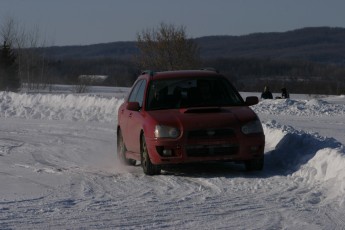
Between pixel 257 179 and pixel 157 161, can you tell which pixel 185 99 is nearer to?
pixel 157 161

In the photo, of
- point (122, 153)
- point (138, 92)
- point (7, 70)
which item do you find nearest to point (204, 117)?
point (138, 92)

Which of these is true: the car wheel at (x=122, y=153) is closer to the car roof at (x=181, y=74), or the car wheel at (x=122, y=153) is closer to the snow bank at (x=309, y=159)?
the car roof at (x=181, y=74)

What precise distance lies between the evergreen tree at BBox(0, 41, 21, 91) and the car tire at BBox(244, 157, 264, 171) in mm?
64977

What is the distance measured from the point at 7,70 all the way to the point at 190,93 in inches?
2546

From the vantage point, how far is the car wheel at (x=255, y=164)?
36.6 feet

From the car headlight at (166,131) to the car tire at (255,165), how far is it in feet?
3.64

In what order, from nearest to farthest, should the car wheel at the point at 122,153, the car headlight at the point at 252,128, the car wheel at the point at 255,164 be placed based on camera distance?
the car headlight at the point at 252,128 → the car wheel at the point at 255,164 → the car wheel at the point at 122,153

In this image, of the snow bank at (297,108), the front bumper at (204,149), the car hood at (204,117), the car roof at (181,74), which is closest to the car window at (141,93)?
the car roof at (181,74)

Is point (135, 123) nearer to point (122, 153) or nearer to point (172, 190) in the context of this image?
point (122, 153)

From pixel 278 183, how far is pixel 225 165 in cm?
240

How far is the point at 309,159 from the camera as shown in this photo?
36.0 feet

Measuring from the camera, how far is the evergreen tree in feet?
244

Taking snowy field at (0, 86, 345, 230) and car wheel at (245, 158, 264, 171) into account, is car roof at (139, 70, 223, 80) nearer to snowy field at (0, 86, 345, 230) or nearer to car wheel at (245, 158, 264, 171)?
snowy field at (0, 86, 345, 230)

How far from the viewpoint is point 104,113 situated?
29.5m
